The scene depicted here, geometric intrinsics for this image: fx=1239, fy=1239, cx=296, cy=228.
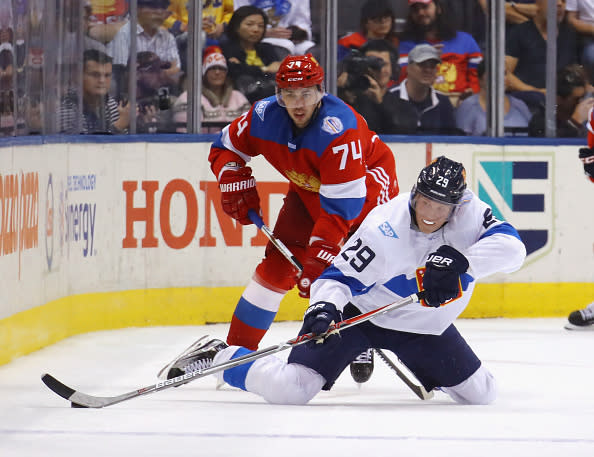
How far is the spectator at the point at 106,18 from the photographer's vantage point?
19.7 feet

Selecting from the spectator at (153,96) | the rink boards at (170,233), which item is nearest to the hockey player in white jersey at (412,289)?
the rink boards at (170,233)

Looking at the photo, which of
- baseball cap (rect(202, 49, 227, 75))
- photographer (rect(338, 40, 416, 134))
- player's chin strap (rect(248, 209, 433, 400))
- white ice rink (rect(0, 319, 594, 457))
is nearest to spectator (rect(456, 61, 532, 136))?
photographer (rect(338, 40, 416, 134))

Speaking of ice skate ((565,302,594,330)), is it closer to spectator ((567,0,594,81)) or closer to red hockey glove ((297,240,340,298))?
spectator ((567,0,594,81))

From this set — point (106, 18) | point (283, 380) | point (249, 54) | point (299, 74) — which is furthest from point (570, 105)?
point (283, 380)

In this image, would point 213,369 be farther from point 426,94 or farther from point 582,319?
point 426,94

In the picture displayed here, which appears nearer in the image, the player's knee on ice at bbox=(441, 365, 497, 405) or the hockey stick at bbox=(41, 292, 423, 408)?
the hockey stick at bbox=(41, 292, 423, 408)

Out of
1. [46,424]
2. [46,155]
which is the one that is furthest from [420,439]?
[46,155]

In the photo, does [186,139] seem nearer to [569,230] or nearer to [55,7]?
[55,7]

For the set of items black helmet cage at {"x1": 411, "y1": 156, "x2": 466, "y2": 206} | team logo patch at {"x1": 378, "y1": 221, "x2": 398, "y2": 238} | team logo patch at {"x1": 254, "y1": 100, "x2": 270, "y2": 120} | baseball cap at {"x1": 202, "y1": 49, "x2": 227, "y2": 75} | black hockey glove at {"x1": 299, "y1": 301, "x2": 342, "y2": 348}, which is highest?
baseball cap at {"x1": 202, "y1": 49, "x2": 227, "y2": 75}

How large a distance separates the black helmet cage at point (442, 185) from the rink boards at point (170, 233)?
1922mm

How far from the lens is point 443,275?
3.43 metres

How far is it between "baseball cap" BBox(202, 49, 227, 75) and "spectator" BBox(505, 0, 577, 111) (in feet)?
5.10

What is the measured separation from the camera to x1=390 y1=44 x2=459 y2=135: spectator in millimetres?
6762

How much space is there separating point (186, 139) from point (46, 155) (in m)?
1.09
